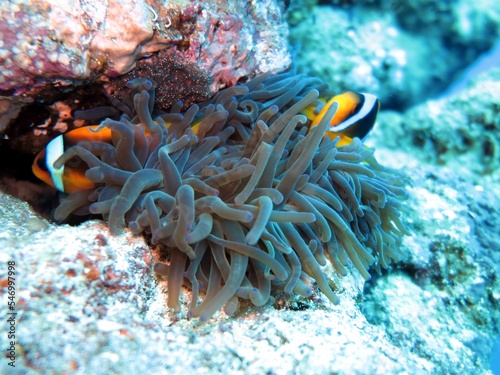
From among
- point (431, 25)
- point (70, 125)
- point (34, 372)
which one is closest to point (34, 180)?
point (70, 125)

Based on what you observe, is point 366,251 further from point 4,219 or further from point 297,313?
point 4,219

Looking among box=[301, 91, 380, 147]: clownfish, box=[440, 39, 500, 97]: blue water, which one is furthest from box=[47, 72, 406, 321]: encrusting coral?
box=[440, 39, 500, 97]: blue water

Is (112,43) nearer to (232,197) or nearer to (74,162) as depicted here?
(74,162)

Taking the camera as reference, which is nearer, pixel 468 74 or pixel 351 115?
pixel 351 115

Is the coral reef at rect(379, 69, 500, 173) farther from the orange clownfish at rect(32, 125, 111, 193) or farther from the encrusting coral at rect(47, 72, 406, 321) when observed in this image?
the orange clownfish at rect(32, 125, 111, 193)

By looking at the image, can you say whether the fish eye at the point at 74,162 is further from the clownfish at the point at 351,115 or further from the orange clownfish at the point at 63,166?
the clownfish at the point at 351,115

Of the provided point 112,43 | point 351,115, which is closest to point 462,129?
point 351,115
